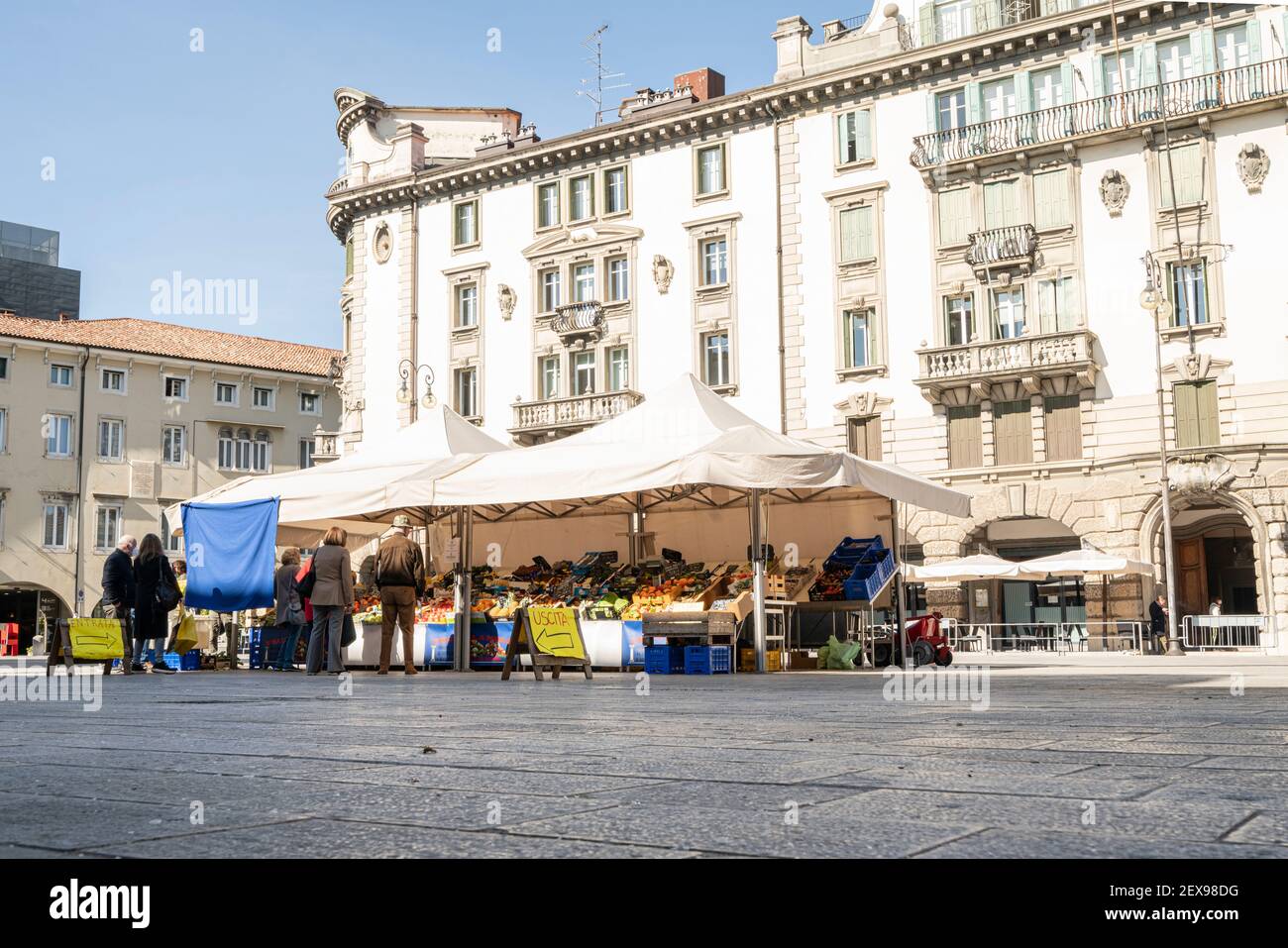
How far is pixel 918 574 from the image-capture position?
3142 cm

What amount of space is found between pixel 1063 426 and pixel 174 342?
3822 cm

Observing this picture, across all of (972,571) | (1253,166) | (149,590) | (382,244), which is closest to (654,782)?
(149,590)

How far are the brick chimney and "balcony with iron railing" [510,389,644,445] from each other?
1004cm

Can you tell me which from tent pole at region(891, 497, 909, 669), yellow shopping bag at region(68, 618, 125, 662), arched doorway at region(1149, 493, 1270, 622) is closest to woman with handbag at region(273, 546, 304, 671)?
yellow shopping bag at region(68, 618, 125, 662)

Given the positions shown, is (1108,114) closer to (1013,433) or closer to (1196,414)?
(1196,414)

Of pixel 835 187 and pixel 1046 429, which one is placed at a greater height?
pixel 835 187

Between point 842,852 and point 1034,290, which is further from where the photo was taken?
point 1034,290

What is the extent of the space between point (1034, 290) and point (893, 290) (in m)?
3.70

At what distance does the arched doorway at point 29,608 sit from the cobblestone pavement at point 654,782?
46.1m

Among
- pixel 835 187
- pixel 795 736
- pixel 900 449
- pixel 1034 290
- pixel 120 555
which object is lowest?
pixel 795 736

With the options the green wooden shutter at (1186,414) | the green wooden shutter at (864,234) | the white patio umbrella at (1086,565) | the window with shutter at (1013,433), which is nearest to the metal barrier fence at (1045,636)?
the white patio umbrella at (1086,565)

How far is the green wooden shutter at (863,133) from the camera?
36375 mm
